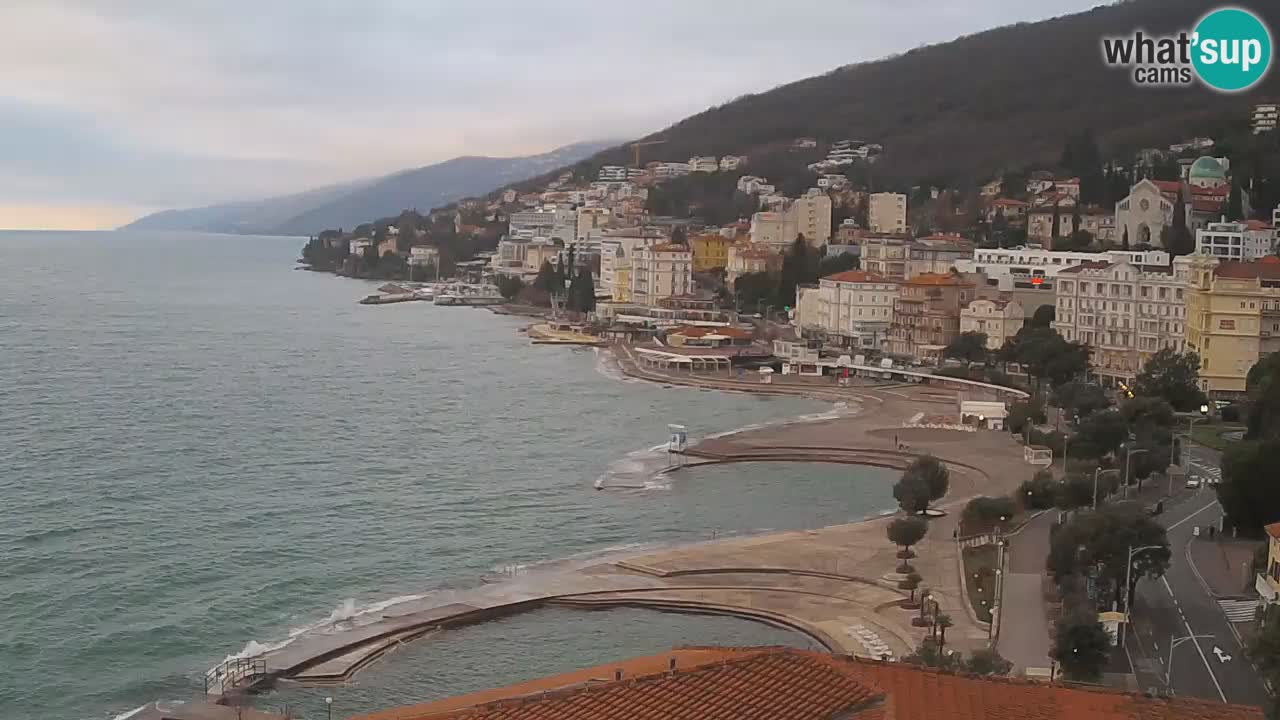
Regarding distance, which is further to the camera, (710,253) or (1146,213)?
(710,253)

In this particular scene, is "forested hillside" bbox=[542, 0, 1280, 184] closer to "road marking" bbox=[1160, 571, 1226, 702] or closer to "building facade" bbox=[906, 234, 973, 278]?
"building facade" bbox=[906, 234, 973, 278]

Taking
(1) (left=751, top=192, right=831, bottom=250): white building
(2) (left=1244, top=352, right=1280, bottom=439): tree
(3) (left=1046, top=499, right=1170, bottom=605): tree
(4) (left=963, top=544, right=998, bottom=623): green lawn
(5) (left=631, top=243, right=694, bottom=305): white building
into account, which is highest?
(1) (left=751, top=192, right=831, bottom=250): white building

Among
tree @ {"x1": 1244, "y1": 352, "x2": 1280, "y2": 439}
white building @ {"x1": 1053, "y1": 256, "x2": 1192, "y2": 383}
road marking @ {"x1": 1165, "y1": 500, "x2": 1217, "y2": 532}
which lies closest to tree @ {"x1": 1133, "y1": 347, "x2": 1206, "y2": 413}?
tree @ {"x1": 1244, "y1": 352, "x2": 1280, "y2": 439}

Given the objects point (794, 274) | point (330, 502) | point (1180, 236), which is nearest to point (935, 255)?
point (794, 274)

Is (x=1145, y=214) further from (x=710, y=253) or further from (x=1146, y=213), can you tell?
(x=710, y=253)

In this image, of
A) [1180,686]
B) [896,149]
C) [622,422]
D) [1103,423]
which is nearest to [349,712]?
[1180,686]
